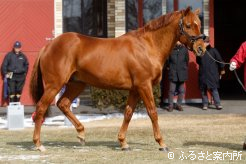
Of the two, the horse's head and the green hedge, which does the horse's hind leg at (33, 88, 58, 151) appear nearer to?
the horse's head

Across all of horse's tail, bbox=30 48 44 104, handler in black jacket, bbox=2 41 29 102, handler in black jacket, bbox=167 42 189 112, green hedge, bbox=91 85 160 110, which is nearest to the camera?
horse's tail, bbox=30 48 44 104

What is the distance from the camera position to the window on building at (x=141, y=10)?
1828cm

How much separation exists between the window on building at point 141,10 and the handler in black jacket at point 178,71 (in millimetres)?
1665

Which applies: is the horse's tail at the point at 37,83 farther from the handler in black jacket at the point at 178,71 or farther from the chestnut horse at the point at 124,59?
the handler in black jacket at the point at 178,71

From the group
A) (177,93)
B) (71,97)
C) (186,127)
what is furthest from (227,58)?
(71,97)

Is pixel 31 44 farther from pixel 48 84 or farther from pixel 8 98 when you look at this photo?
pixel 48 84

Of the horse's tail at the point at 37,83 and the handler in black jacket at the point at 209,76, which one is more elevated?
the horse's tail at the point at 37,83

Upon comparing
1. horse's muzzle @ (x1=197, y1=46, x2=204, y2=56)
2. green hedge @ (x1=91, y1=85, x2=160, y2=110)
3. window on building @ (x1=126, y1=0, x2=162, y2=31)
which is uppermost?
window on building @ (x1=126, y1=0, x2=162, y2=31)

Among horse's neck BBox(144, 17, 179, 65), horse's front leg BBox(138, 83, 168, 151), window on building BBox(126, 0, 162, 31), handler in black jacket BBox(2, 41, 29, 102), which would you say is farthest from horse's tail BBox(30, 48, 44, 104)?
window on building BBox(126, 0, 162, 31)

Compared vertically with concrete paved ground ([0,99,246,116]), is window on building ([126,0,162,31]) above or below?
above

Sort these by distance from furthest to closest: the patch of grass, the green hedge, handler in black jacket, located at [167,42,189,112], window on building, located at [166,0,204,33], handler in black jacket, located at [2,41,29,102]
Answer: window on building, located at [166,0,204,33], handler in black jacket, located at [2,41,29,102], handler in black jacket, located at [167,42,189,112], the green hedge, the patch of grass

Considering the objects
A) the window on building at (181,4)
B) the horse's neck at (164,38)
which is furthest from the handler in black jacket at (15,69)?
the horse's neck at (164,38)

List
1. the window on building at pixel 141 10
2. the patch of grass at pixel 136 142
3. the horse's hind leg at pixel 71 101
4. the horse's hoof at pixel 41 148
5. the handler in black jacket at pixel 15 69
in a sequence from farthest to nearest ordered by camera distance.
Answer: the window on building at pixel 141 10, the handler in black jacket at pixel 15 69, the horse's hind leg at pixel 71 101, the horse's hoof at pixel 41 148, the patch of grass at pixel 136 142

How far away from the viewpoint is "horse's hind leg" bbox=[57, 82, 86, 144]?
1078 centimetres
